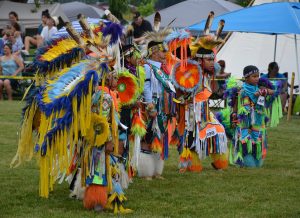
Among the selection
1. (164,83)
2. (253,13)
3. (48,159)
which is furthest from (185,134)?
(253,13)

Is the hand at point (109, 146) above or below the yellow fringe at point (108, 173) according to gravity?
above

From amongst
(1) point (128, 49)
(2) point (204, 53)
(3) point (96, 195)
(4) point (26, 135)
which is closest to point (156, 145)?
(1) point (128, 49)

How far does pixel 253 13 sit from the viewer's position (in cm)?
1321

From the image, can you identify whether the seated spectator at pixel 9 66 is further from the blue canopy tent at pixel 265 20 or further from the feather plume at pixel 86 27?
the feather plume at pixel 86 27

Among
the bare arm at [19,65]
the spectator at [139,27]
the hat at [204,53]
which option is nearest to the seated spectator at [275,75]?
the spectator at [139,27]

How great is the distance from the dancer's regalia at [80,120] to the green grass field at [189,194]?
0.97 ft

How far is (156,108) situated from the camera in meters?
7.63

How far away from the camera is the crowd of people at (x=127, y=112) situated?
230 inches

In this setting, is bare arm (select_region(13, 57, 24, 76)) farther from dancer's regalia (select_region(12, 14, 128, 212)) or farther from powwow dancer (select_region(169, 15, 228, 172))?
dancer's regalia (select_region(12, 14, 128, 212))

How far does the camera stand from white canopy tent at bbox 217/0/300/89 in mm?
16688

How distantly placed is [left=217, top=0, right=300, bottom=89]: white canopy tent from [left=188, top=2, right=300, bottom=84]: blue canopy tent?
3113 millimetres

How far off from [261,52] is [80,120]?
11600mm

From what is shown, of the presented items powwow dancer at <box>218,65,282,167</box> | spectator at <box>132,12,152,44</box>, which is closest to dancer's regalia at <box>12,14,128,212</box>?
powwow dancer at <box>218,65,282,167</box>

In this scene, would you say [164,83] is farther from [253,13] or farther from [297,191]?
[253,13]
